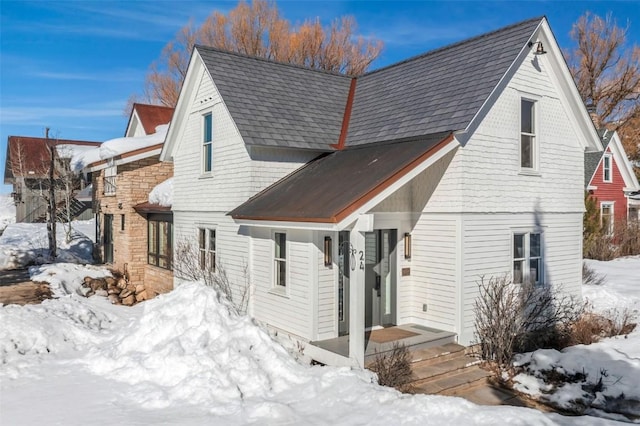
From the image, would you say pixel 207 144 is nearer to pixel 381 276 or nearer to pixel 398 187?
pixel 381 276

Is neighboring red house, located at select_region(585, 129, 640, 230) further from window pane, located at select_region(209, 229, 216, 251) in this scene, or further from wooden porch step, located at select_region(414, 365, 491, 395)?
window pane, located at select_region(209, 229, 216, 251)

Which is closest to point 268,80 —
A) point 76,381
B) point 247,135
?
point 247,135

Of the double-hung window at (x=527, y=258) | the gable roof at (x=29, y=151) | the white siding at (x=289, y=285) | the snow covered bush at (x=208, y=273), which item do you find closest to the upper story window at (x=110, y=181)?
the snow covered bush at (x=208, y=273)

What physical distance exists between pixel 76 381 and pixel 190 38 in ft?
101

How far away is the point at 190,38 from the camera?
35.0 meters

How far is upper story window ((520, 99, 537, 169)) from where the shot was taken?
11750mm

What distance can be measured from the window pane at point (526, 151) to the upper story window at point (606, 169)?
72.6 ft

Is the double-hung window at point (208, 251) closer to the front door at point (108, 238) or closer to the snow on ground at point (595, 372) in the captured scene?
the snow on ground at point (595, 372)

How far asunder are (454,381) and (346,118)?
25.3 feet

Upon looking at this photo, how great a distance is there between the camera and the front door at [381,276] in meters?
11.0

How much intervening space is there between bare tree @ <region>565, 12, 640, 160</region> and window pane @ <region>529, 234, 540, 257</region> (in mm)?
31147

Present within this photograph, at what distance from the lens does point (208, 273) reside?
1364cm

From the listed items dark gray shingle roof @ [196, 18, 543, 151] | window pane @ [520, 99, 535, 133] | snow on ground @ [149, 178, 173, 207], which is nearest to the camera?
dark gray shingle roof @ [196, 18, 543, 151]

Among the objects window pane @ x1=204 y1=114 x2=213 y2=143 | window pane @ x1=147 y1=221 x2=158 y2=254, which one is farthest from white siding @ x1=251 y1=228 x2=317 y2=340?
window pane @ x1=147 y1=221 x2=158 y2=254
